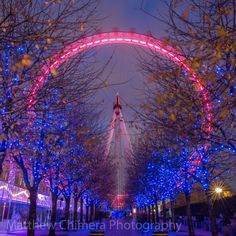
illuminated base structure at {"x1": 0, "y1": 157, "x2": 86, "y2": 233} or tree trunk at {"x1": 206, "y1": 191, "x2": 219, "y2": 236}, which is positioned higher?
illuminated base structure at {"x1": 0, "y1": 157, "x2": 86, "y2": 233}

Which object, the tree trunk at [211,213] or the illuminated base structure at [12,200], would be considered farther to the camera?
the illuminated base structure at [12,200]

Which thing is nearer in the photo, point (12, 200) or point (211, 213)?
point (211, 213)

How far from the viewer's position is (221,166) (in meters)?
20.1

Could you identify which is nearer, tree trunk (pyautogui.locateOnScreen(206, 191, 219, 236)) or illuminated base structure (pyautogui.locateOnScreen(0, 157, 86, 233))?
tree trunk (pyautogui.locateOnScreen(206, 191, 219, 236))

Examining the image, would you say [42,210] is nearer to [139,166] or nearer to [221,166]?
[139,166]

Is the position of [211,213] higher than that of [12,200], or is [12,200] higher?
[12,200]

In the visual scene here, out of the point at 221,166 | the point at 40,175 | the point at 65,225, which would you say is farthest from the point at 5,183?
the point at 221,166

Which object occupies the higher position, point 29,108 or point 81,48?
point 81,48

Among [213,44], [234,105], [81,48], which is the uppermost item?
[81,48]

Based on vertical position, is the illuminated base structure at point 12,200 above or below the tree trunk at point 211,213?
above

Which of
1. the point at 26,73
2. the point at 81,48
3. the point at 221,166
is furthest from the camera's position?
the point at 221,166

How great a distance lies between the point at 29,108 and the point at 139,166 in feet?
86.9

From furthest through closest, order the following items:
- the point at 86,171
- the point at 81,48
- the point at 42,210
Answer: the point at 42,210, the point at 86,171, the point at 81,48

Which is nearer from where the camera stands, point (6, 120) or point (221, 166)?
point (6, 120)
